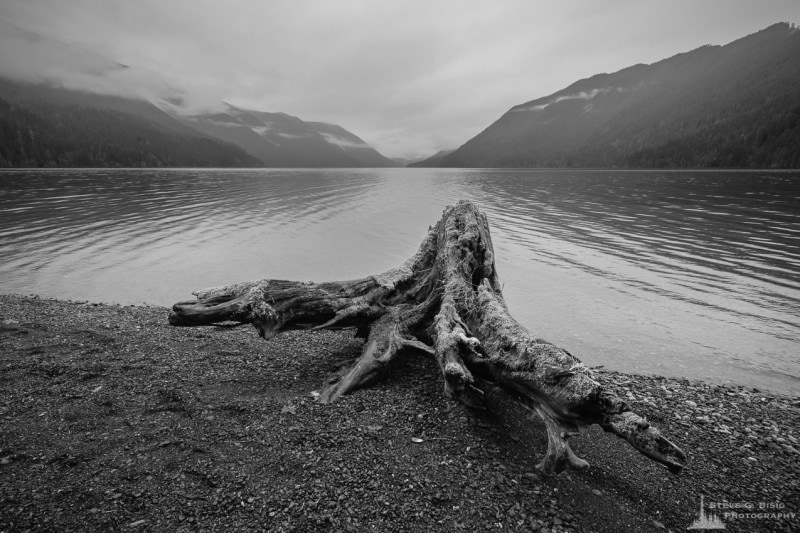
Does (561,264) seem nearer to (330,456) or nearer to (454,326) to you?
(454,326)

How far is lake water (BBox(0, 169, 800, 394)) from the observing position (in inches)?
414

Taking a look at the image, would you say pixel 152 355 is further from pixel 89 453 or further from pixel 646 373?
pixel 646 373

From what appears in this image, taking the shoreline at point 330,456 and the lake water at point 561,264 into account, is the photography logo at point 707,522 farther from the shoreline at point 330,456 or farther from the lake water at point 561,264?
the lake water at point 561,264

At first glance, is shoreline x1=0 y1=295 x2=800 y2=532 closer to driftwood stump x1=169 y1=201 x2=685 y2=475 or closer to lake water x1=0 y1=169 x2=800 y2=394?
driftwood stump x1=169 y1=201 x2=685 y2=475

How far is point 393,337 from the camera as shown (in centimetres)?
673

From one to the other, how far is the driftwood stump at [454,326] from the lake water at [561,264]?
15.0 feet

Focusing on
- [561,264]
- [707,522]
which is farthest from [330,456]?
[561,264]

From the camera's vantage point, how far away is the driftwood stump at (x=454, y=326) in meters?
4.18

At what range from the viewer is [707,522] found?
4.23 meters

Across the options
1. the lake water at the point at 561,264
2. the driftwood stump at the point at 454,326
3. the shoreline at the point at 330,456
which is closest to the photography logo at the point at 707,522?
the shoreline at the point at 330,456

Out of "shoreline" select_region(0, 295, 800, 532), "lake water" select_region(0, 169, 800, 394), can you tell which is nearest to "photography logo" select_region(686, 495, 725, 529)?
"shoreline" select_region(0, 295, 800, 532)

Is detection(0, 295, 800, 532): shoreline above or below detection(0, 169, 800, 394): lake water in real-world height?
above

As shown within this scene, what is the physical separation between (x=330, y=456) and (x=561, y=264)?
1657 centimetres

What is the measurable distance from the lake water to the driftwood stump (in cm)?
458
